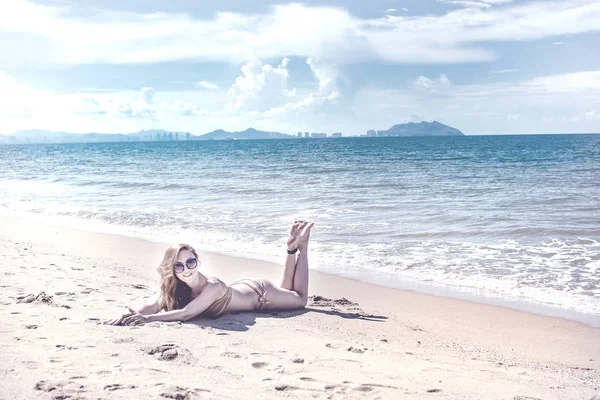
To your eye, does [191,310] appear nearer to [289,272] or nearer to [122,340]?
[122,340]

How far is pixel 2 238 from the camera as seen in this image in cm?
1127

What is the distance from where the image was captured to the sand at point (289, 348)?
383 centimetres

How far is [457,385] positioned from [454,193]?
1704 centimetres

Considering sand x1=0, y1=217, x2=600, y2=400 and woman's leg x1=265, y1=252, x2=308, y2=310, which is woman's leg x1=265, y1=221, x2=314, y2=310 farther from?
sand x1=0, y1=217, x2=600, y2=400

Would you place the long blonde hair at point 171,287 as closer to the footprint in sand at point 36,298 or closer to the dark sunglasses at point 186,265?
the dark sunglasses at point 186,265

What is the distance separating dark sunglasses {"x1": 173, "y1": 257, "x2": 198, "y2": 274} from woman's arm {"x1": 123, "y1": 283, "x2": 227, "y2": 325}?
36 centimetres

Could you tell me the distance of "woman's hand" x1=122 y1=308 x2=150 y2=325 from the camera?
205 inches

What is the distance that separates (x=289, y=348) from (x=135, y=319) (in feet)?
5.18

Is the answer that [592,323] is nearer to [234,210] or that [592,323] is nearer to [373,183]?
[234,210]

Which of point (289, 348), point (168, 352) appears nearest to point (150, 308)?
point (168, 352)

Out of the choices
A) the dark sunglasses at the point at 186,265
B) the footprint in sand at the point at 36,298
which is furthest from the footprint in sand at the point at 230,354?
the footprint in sand at the point at 36,298

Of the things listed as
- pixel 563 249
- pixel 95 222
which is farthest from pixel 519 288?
pixel 95 222

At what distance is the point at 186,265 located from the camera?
5352 mm

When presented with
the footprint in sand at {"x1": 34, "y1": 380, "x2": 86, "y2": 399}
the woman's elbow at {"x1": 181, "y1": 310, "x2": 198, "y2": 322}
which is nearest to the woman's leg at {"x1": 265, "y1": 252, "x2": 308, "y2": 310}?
the woman's elbow at {"x1": 181, "y1": 310, "x2": 198, "y2": 322}
